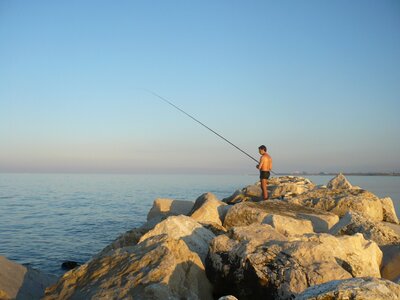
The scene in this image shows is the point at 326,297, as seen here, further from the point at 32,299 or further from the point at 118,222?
the point at 118,222

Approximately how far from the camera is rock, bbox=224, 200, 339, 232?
6.56 metres

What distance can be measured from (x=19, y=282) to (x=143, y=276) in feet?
8.07

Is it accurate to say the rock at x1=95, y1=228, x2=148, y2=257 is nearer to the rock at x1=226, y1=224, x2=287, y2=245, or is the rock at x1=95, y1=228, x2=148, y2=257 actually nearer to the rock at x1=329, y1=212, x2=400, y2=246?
the rock at x1=226, y1=224, x2=287, y2=245

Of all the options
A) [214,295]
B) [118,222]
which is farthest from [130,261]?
[118,222]

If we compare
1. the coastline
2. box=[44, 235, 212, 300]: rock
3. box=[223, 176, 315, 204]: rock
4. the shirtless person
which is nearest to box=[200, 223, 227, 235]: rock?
the coastline

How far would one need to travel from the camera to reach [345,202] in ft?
28.8

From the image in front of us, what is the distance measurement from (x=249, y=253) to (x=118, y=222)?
45.2 ft

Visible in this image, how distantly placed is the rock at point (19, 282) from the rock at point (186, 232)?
1627 mm

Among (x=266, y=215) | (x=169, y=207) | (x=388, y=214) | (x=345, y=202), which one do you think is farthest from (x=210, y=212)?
(x=388, y=214)

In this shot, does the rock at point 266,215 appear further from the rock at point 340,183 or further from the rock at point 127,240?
the rock at point 340,183

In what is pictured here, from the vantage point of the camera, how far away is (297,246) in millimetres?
3740

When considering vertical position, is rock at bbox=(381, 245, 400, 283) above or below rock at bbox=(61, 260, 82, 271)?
above

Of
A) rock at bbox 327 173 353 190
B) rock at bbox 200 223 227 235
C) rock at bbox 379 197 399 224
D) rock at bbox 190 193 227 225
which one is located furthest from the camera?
rock at bbox 327 173 353 190

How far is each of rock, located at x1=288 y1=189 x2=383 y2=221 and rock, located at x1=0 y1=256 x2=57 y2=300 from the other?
6.01m
